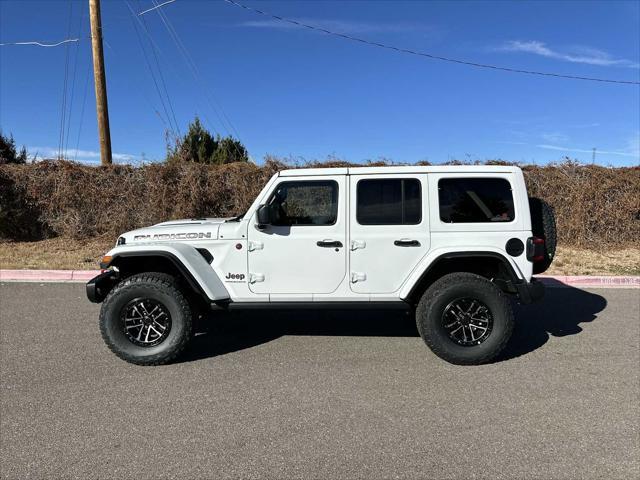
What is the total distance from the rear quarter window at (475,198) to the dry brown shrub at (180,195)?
25.2 ft

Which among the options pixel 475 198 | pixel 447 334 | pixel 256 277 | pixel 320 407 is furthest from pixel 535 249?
pixel 256 277

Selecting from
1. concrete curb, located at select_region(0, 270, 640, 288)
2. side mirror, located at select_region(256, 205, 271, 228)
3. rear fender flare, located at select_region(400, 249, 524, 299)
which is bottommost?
concrete curb, located at select_region(0, 270, 640, 288)

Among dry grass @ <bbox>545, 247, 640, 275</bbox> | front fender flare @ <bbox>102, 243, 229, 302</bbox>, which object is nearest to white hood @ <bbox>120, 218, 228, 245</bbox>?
front fender flare @ <bbox>102, 243, 229, 302</bbox>

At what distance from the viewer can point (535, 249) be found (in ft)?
15.2

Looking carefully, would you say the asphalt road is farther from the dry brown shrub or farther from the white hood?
the dry brown shrub

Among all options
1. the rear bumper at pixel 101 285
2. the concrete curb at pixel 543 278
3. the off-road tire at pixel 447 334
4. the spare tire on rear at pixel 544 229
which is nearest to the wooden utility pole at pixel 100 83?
the concrete curb at pixel 543 278

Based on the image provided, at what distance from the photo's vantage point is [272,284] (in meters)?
4.65

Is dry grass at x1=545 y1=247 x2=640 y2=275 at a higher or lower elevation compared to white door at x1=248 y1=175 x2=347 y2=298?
lower

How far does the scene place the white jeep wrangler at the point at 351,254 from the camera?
14.6ft

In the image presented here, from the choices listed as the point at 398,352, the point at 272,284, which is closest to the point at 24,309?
the point at 272,284

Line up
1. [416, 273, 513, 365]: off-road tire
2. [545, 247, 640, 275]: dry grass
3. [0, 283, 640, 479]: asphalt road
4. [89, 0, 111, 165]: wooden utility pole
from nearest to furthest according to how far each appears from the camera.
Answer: [0, 283, 640, 479]: asphalt road
[416, 273, 513, 365]: off-road tire
[545, 247, 640, 275]: dry grass
[89, 0, 111, 165]: wooden utility pole

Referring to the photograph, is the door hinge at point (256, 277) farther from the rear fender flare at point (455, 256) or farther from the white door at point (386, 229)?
the rear fender flare at point (455, 256)

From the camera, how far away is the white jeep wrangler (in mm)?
4461

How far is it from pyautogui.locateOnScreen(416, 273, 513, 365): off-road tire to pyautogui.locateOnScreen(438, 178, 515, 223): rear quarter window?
0.67 metres
